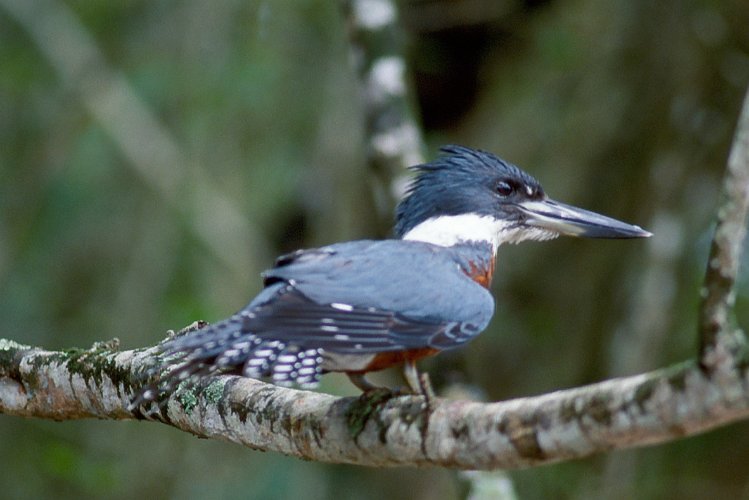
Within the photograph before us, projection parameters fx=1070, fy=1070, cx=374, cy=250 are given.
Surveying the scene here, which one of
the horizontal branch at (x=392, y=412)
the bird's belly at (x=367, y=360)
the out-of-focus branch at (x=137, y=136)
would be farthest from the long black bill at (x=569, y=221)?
the out-of-focus branch at (x=137, y=136)

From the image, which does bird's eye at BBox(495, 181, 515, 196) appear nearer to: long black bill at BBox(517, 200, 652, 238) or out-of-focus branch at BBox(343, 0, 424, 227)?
long black bill at BBox(517, 200, 652, 238)

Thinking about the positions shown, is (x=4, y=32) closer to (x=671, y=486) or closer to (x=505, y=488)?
(x=505, y=488)

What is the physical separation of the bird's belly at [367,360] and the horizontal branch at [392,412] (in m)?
0.18

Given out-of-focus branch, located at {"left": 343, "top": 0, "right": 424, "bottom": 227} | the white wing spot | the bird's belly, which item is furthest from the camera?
out-of-focus branch, located at {"left": 343, "top": 0, "right": 424, "bottom": 227}

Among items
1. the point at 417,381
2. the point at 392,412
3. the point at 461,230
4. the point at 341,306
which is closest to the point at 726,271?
the point at 392,412

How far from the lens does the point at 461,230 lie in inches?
144

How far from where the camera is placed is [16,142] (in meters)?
6.71

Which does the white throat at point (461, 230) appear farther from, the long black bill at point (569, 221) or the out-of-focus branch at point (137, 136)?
the out-of-focus branch at point (137, 136)

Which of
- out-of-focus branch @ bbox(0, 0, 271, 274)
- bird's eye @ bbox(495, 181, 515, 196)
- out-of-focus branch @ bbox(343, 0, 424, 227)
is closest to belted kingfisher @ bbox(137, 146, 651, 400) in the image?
bird's eye @ bbox(495, 181, 515, 196)

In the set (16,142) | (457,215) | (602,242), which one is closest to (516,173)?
(457,215)

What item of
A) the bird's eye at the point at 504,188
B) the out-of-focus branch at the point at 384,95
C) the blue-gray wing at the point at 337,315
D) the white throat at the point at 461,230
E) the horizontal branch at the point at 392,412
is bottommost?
the horizontal branch at the point at 392,412

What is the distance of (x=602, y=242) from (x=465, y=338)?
12.2 ft

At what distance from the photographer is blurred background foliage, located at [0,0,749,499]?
19.6ft

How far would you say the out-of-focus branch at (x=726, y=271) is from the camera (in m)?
1.73
